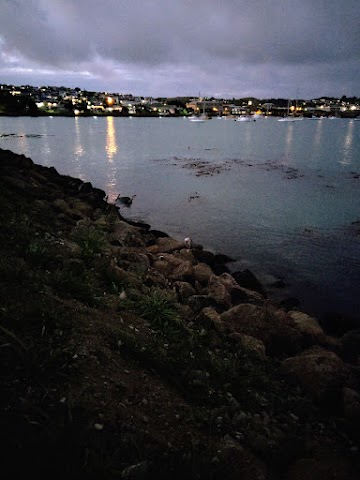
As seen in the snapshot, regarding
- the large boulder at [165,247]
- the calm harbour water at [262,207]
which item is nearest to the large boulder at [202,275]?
the calm harbour water at [262,207]

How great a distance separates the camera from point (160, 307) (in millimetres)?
8156

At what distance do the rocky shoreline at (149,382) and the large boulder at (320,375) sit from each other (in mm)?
23

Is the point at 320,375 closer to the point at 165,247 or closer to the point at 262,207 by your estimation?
the point at 165,247

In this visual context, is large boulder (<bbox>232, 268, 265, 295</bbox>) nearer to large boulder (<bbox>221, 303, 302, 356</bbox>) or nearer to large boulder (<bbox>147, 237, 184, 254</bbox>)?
large boulder (<bbox>147, 237, 184, 254</bbox>)

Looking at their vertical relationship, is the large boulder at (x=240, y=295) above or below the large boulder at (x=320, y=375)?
below

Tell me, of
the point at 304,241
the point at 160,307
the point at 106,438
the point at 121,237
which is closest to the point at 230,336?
the point at 160,307

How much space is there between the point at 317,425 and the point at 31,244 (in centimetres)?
719

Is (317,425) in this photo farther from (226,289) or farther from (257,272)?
(257,272)

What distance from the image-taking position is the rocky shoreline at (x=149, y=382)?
3.84 meters

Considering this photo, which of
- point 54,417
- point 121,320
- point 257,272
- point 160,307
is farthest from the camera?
point 257,272

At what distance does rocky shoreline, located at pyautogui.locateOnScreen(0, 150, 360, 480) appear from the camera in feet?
12.6

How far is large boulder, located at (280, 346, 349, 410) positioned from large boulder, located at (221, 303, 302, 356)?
114 centimetres

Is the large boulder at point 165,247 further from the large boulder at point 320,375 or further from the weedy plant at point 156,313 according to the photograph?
the large boulder at point 320,375

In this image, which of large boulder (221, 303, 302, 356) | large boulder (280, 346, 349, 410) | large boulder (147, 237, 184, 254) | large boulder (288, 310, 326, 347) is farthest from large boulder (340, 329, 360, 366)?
large boulder (147, 237, 184, 254)
